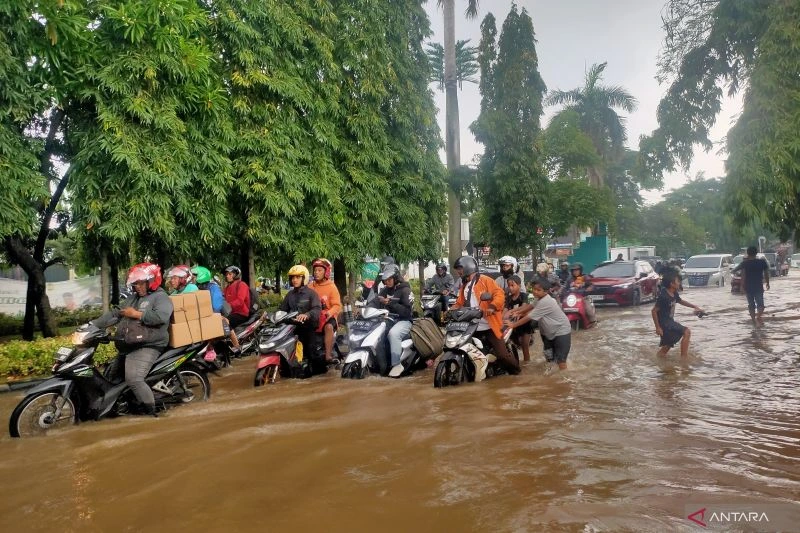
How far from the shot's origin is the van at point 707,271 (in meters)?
29.1

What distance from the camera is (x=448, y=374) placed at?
26.3ft

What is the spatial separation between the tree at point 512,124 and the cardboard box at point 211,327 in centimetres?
1560

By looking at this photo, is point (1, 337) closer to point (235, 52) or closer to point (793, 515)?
point (235, 52)

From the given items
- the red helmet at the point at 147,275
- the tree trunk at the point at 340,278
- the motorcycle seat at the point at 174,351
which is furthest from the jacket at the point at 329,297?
the tree trunk at the point at 340,278

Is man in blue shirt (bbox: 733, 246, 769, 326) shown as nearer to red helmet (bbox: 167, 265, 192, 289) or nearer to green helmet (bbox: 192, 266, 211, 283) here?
green helmet (bbox: 192, 266, 211, 283)

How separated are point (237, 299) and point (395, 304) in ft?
11.4

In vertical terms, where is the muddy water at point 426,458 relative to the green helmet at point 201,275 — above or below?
below

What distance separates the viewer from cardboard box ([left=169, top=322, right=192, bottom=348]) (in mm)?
6773

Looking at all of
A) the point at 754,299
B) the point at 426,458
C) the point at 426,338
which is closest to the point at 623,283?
the point at 754,299

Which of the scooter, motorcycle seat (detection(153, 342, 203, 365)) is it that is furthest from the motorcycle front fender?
the scooter

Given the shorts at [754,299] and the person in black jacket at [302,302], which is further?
the shorts at [754,299]

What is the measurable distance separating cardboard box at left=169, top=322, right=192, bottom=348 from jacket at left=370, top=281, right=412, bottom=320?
2.87 m

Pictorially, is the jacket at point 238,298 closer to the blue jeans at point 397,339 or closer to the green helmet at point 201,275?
the green helmet at point 201,275

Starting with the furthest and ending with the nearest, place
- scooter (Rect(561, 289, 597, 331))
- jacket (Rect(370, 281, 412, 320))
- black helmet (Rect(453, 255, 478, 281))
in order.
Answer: scooter (Rect(561, 289, 597, 331)), jacket (Rect(370, 281, 412, 320)), black helmet (Rect(453, 255, 478, 281))
